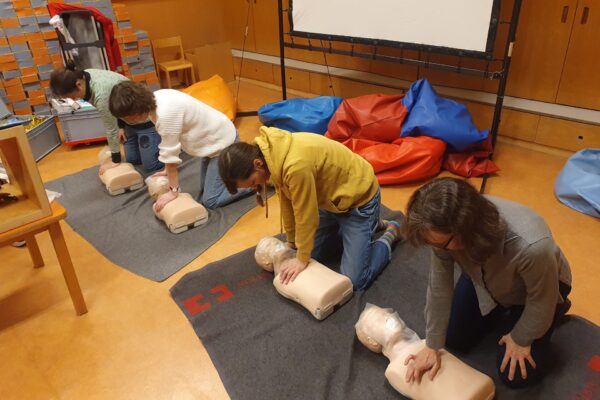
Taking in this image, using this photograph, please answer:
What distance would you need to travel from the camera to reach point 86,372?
1.66 metres

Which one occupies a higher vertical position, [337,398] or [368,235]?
[368,235]

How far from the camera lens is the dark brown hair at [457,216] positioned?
988mm

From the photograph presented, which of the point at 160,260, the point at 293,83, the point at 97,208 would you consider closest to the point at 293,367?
the point at 160,260

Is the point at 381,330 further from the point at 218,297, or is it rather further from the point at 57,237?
the point at 57,237

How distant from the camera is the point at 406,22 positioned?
304 cm

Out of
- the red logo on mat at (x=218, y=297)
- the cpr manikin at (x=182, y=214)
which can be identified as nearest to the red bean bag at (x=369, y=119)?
the cpr manikin at (x=182, y=214)

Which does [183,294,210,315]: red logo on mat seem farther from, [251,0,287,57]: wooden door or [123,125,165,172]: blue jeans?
[251,0,287,57]: wooden door

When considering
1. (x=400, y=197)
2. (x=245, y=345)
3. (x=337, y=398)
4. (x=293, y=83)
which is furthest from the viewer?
(x=293, y=83)

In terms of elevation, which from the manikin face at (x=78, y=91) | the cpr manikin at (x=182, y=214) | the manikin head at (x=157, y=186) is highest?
the manikin face at (x=78, y=91)

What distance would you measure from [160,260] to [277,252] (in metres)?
0.69

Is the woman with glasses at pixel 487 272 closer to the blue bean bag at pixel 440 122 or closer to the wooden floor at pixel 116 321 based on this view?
the wooden floor at pixel 116 321

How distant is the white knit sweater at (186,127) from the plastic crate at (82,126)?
140 centimetres

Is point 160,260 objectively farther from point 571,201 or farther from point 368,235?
point 571,201

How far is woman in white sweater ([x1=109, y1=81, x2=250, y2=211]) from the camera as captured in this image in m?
2.21
